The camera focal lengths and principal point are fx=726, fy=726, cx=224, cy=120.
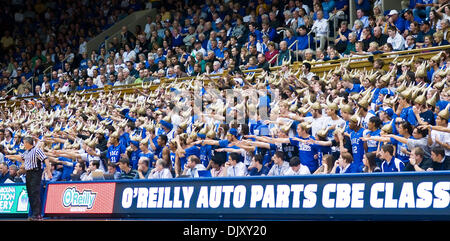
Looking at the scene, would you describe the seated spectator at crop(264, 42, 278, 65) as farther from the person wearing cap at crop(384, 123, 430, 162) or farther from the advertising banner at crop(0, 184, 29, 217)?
the person wearing cap at crop(384, 123, 430, 162)

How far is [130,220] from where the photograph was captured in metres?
10.5

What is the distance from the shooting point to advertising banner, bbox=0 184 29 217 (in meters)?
12.5

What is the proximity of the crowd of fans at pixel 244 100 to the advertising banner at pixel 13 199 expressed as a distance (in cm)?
126

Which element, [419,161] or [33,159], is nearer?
[419,161]

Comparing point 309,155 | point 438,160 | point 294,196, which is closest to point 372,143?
point 309,155

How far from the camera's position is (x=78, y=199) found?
11672 millimetres

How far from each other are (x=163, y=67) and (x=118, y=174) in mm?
6688

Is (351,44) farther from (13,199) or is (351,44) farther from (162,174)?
(13,199)

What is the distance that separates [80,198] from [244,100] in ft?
12.5

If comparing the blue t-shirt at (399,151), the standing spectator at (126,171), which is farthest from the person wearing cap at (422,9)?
the standing spectator at (126,171)

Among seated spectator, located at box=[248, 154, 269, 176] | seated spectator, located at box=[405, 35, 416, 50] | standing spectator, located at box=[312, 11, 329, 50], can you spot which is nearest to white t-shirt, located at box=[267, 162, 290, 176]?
seated spectator, located at box=[248, 154, 269, 176]

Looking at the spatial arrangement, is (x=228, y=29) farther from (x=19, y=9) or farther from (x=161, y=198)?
(x=19, y=9)
